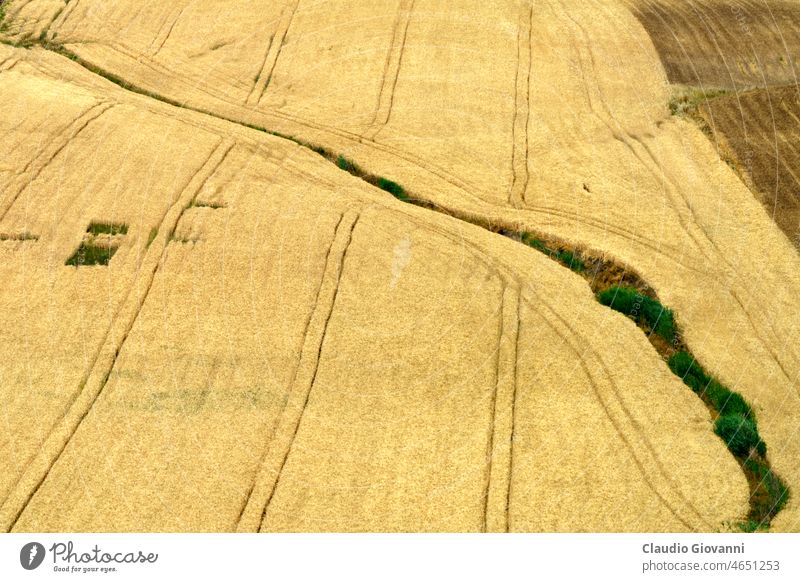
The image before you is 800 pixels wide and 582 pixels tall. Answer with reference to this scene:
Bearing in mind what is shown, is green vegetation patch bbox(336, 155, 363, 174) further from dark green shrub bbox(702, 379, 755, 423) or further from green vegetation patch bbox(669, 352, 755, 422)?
dark green shrub bbox(702, 379, 755, 423)

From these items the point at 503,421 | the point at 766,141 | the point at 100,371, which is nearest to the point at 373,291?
the point at 503,421

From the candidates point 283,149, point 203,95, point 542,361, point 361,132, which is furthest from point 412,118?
point 542,361

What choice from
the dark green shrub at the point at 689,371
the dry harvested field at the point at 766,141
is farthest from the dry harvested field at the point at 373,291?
the dry harvested field at the point at 766,141

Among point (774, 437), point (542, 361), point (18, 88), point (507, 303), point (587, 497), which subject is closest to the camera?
point (587, 497)

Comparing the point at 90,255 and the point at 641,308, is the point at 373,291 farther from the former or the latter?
the point at 90,255

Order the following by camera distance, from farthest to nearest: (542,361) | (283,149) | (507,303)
Result: (283,149)
(507,303)
(542,361)

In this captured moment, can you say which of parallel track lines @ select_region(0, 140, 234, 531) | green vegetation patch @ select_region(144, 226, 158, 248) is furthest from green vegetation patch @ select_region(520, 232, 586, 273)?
green vegetation patch @ select_region(144, 226, 158, 248)

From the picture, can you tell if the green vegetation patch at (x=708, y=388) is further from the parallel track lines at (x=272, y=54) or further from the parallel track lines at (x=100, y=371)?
the parallel track lines at (x=272, y=54)

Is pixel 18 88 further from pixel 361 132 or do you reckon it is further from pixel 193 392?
pixel 193 392
